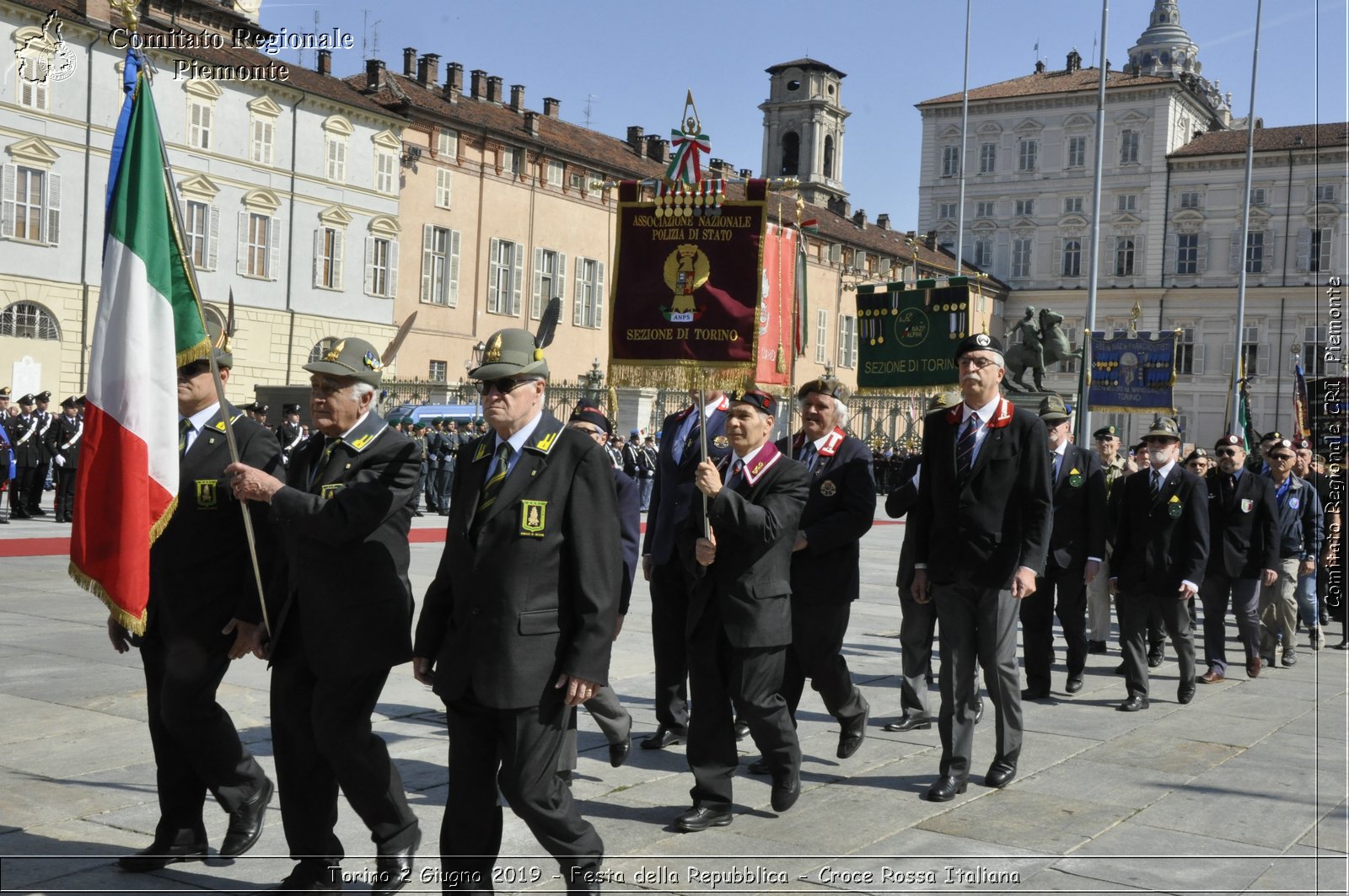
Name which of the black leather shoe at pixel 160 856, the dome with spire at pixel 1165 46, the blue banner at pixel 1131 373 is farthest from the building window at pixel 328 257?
the dome with spire at pixel 1165 46

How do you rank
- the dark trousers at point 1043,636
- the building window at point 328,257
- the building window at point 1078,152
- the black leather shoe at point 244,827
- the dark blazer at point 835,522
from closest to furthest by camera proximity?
1. the black leather shoe at point 244,827
2. the dark blazer at point 835,522
3. the dark trousers at point 1043,636
4. the building window at point 328,257
5. the building window at point 1078,152

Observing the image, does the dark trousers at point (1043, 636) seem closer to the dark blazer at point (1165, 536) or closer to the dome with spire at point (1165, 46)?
the dark blazer at point (1165, 536)

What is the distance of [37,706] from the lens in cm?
705

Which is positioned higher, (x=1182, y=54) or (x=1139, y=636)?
(x=1182, y=54)

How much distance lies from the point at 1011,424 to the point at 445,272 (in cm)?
4073

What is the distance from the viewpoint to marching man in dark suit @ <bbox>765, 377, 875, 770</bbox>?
254 inches

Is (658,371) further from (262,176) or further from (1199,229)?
(1199,229)

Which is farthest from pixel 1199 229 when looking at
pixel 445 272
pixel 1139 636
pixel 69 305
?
pixel 1139 636

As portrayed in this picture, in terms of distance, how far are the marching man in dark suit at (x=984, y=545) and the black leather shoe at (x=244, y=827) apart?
292 centimetres

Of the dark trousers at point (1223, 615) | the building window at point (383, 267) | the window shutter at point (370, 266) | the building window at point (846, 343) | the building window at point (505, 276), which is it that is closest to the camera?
the dark trousers at point (1223, 615)

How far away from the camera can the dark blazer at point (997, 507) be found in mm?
6129

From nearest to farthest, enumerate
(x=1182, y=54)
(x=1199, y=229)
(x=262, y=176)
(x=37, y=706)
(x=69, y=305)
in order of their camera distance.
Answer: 1. (x=37, y=706)
2. (x=69, y=305)
3. (x=262, y=176)
4. (x=1199, y=229)
5. (x=1182, y=54)

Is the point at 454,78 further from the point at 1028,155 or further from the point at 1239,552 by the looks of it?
the point at 1239,552

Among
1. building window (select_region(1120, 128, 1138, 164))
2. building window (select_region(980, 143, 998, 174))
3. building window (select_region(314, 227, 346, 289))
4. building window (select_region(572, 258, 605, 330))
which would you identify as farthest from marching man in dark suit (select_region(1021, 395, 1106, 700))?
building window (select_region(980, 143, 998, 174))
